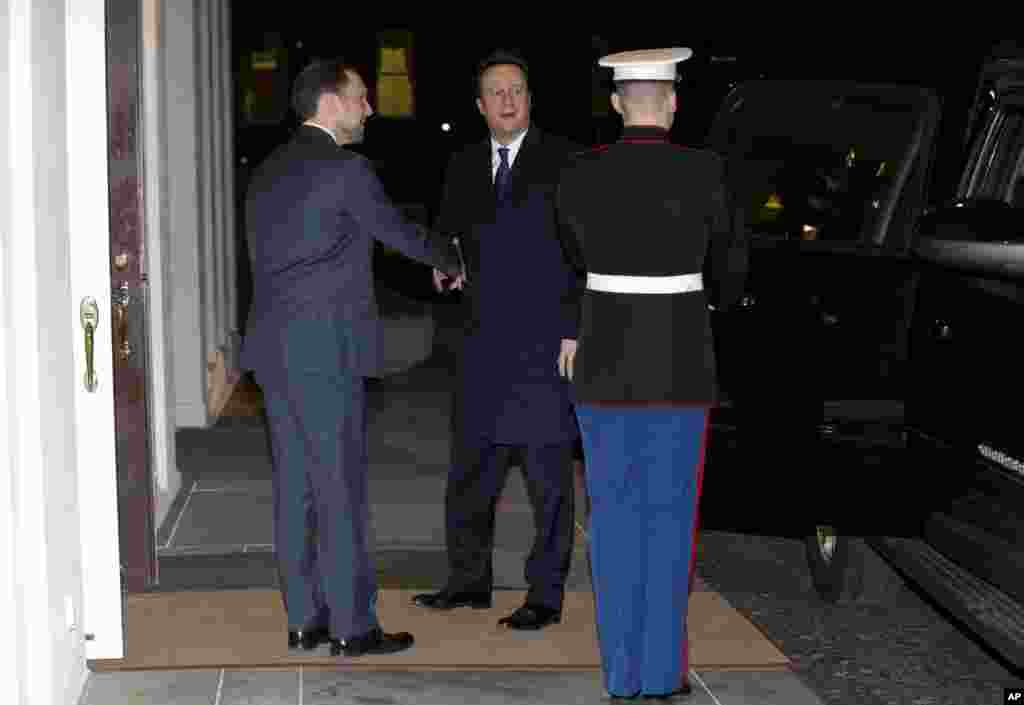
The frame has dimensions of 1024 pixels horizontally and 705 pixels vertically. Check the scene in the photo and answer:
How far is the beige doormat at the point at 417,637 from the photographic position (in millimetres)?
6066

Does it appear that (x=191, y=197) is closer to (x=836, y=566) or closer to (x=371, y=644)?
(x=836, y=566)

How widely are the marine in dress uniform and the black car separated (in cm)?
28

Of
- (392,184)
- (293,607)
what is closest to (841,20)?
(392,184)

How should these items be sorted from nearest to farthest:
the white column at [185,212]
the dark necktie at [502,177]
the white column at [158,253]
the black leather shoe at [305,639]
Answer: the black leather shoe at [305,639]
the dark necktie at [502,177]
the white column at [158,253]
the white column at [185,212]

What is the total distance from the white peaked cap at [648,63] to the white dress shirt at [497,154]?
103cm

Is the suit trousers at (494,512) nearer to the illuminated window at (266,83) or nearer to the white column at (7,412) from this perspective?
the white column at (7,412)

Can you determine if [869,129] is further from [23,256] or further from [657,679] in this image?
[23,256]

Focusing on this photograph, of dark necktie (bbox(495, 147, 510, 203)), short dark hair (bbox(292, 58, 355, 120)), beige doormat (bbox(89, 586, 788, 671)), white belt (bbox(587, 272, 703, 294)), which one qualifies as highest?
short dark hair (bbox(292, 58, 355, 120))

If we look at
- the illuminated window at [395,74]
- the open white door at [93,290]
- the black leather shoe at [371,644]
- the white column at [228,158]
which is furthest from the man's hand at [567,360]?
→ the illuminated window at [395,74]

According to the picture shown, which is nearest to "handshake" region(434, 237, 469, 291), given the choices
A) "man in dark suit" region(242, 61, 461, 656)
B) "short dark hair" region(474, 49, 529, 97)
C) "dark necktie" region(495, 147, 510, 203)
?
"man in dark suit" region(242, 61, 461, 656)

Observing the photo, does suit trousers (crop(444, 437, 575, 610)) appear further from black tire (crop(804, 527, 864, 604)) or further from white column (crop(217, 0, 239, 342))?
white column (crop(217, 0, 239, 342))

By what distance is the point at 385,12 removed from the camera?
2733 centimetres

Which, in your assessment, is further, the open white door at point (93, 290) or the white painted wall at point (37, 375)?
the open white door at point (93, 290)

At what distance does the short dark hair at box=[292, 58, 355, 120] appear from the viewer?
5.92 m
